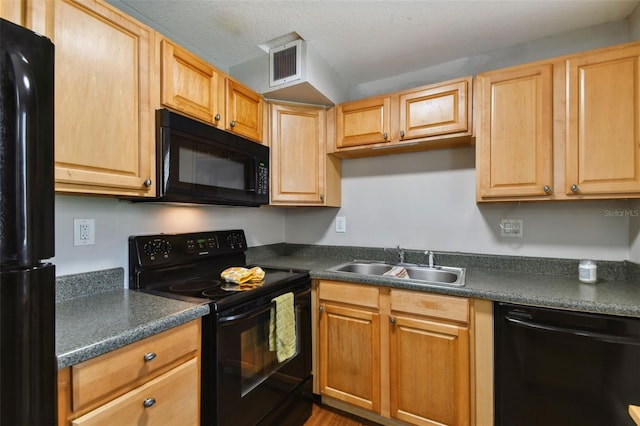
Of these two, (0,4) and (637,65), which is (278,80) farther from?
(637,65)

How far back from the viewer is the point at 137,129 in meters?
1.29

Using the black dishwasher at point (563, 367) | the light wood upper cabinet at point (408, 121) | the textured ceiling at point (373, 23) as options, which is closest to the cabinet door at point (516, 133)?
the light wood upper cabinet at point (408, 121)

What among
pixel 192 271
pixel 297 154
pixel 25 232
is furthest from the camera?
pixel 297 154

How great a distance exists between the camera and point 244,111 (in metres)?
1.88

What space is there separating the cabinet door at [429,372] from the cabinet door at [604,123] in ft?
3.32

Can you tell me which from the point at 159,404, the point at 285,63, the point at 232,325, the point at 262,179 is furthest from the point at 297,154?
the point at 159,404

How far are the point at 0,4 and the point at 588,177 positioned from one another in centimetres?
246

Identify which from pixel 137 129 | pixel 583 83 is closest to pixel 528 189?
pixel 583 83

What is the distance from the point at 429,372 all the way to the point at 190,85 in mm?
1983

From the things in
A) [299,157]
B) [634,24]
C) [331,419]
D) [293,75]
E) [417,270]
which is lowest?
[331,419]

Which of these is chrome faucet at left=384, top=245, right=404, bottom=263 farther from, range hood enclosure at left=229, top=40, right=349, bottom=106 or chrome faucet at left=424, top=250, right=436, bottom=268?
range hood enclosure at left=229, top=40, right=349, bottom=106

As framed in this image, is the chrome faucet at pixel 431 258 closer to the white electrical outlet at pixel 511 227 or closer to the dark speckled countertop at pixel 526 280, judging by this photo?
the dark speckled countertop at pixel 526 280

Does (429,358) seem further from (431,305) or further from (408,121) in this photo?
(408,121)

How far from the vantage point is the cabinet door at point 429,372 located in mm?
1504
